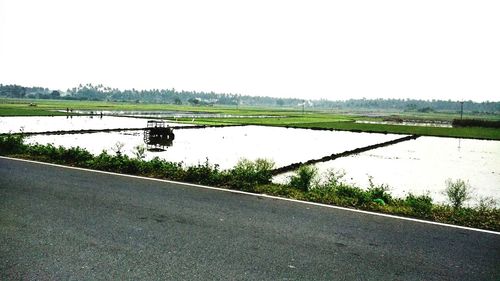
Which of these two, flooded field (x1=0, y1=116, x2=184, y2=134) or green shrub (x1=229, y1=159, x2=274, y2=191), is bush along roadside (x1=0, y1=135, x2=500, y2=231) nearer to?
green shrub (x1=229, y1=159, x2=274, y2=191)

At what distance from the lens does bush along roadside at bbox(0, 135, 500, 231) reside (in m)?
8.18

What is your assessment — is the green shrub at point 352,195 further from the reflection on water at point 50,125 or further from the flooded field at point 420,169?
the reflection on water at point 50,125

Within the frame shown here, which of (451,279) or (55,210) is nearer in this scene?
(451,279)

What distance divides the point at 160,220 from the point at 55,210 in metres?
2.10

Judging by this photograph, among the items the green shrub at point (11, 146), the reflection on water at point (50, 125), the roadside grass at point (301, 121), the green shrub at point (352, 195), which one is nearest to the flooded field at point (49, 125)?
the reflection on water at point (50, 125)

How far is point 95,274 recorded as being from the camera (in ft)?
15.9

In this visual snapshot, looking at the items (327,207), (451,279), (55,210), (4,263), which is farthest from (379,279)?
(55,210)

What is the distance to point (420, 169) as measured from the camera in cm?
2152

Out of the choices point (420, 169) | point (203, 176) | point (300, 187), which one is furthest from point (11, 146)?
point (420, 169)

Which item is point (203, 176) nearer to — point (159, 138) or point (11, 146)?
point (11, 146)

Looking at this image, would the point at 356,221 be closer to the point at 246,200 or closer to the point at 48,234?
the point at 246,200

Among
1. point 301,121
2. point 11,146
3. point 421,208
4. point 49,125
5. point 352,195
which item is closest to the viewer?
point 421,208

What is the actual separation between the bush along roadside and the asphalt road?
2.81ft

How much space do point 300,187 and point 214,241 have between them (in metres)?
4.89
